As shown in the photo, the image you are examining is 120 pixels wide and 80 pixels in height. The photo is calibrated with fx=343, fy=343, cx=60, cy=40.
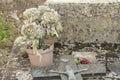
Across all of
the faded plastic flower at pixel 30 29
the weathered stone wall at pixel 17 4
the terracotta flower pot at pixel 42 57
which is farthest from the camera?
the weathered stone wall at pixel 17 4

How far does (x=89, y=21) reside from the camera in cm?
400

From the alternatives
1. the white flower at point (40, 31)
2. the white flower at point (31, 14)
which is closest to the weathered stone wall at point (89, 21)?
the white flower at point (31, 14)

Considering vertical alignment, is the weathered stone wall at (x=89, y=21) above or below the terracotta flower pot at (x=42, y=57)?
above

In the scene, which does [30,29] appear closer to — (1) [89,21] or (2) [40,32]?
(2) [40,32]

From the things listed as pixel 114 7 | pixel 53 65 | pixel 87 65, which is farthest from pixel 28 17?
pixel 114 7

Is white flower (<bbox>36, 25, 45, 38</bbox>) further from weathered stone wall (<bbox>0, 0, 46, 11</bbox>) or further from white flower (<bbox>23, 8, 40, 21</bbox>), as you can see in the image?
weathered stone wall (<bbox>0, 0, 46, 11</bbox>)

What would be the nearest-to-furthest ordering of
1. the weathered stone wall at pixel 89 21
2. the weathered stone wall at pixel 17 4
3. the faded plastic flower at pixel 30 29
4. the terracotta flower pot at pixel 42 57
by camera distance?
the faded plastic flower at pixel 30 29 < the terracotta flower pot at pixel 42 57 < the weathered stone wall at pixel 89 21 < the weathered stone wall at pixel 17 4

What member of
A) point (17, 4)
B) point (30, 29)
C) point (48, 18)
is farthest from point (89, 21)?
point (17, 4)

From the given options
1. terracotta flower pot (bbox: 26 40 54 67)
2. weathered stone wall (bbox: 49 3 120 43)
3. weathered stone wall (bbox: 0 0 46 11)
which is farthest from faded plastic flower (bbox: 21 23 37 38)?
weathered stone wall (bbox: 0 0 46 11)

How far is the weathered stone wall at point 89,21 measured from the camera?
3936 millimetres

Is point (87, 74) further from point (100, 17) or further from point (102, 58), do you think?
point (100, 17)

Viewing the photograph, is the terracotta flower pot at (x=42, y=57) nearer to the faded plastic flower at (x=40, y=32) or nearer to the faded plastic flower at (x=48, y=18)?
the faded plastic flower at (x=40, y=32)

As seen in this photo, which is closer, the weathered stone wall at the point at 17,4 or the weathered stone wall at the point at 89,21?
the weathered stone wall at the point at 89,21

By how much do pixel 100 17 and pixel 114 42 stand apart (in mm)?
354
